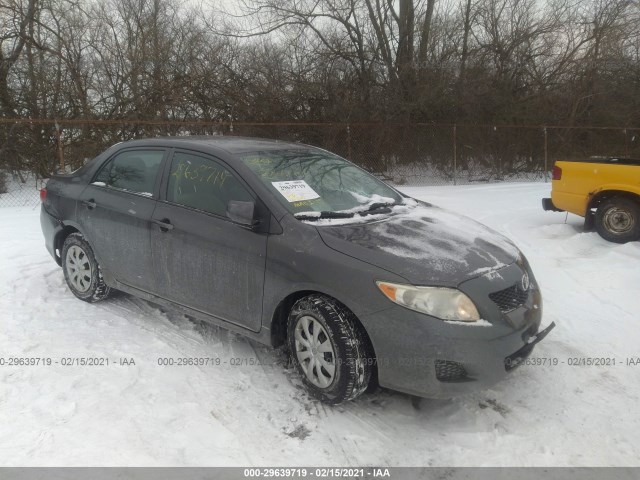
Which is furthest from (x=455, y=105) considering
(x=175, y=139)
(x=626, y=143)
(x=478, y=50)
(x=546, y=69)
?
(x=175, y=139)

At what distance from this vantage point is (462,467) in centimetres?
253

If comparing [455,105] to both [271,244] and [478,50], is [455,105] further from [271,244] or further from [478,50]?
[271,244]

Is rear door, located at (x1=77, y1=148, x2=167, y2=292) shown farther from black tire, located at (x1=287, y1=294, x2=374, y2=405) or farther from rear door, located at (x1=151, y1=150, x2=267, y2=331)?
black tire, located at (x1=287, y1=294, x2=374, y2=405)

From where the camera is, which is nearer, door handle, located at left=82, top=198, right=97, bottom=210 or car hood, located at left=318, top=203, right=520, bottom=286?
car hood, located at left=318, top=203, right=520, bottom=286

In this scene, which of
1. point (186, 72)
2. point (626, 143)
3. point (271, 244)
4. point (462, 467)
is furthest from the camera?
point (626, 143)

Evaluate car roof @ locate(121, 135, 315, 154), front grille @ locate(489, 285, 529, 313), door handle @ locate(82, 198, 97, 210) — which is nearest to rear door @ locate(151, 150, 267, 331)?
car roof @ locate(121, 135, 315, 154)

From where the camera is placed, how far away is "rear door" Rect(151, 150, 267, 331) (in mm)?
3260

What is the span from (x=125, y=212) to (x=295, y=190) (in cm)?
151

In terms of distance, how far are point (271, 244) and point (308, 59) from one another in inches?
521

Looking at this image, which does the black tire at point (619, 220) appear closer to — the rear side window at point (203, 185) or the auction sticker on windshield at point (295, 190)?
the auction sticker on windshield at point (295, 190)

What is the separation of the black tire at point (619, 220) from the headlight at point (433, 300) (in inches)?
196

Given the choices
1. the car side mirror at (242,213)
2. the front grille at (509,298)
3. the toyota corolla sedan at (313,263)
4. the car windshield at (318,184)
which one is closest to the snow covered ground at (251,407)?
the toyota corolla sedan at (313,263)

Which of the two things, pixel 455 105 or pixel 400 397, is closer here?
pixel 400 397

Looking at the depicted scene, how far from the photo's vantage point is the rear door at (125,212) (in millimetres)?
3895
